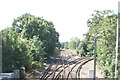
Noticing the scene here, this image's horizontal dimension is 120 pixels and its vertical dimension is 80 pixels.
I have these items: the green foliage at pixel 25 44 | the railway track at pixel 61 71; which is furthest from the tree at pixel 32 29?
the railway track at pixel 61 71

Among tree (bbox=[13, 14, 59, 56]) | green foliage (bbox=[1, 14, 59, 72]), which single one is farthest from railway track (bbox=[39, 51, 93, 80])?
tree (bbox=[13, 14, 59, 56])

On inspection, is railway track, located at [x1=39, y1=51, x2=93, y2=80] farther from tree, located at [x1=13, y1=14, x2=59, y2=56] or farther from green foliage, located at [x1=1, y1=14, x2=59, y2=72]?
tree, located at [x1=13, y1=14, x2=59, y2=56]

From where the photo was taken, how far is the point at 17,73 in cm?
1633

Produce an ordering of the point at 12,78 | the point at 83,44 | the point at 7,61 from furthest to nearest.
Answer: the point at 83,44 → the point at 7,61 → the point at 12,78

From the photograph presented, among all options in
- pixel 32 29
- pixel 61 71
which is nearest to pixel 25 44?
pixel 61 71

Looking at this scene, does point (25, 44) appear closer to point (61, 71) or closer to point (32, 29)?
point (61, 71)

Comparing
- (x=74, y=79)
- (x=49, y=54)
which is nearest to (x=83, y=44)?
(x=49, y=54)

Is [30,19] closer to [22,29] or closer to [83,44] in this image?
[22,29]

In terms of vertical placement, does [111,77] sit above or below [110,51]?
below

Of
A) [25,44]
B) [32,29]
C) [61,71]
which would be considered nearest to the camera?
[25,44]

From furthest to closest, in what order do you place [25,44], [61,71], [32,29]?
[32,29], [61,71], [25,44]

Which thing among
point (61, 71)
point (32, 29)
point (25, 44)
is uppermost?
point (32, 29)

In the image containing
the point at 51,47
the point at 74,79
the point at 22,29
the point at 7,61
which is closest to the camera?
the point at 7,61

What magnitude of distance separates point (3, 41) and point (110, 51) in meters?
8.93
